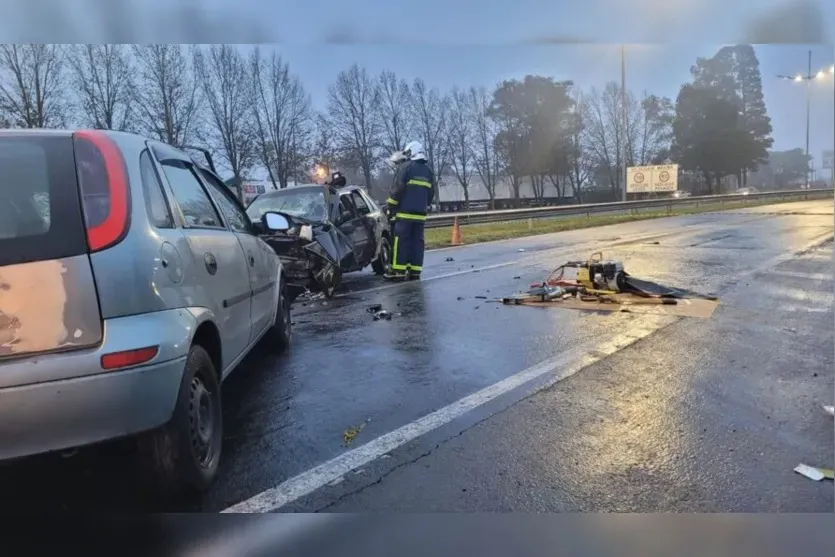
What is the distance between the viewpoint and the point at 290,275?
688 cm

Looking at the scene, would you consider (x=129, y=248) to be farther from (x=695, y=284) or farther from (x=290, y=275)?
(x=695, y=284)

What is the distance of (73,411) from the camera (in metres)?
1.97

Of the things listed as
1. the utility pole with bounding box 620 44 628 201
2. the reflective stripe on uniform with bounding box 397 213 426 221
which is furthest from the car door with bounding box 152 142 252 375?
the reflective stripe on uniform with bounding box 397 213 426 221

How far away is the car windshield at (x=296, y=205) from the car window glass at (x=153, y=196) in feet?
6.47

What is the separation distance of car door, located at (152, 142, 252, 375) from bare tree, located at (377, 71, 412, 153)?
1.04 m

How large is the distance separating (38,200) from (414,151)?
2.29m

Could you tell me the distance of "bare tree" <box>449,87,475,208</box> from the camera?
11.6 ft

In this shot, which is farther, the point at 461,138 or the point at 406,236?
the point at 406,236

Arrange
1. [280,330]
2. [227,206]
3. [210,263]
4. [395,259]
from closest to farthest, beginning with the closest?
[210,263] < [227,206] < [280,330] < [395,259]

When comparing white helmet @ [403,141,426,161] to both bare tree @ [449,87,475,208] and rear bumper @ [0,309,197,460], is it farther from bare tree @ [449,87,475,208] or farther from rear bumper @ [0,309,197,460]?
rear bumper @ [0,309,197,460]

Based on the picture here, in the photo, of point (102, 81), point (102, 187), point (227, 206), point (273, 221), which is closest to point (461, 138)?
point (227, 206)

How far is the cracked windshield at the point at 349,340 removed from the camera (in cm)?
210

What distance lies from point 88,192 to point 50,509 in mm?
1256

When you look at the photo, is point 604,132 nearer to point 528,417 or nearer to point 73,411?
point 528,417
